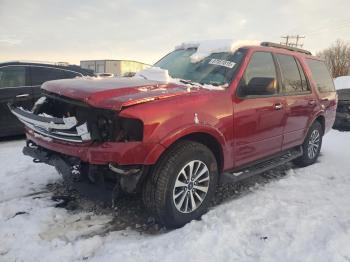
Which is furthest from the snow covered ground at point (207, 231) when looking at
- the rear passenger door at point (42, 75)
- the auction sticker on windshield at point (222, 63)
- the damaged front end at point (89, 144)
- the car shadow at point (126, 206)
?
the rear passenger door at point (42, 75)

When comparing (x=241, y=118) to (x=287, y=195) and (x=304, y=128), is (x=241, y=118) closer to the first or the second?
(x=287, y=195)

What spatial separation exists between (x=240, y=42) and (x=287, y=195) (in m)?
2.01

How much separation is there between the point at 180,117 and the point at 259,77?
1353mm

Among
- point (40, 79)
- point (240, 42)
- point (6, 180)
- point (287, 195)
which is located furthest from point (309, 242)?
point (40, 79)

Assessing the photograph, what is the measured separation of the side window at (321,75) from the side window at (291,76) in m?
0.49

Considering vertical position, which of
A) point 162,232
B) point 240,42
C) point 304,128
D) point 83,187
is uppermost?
point 240,42

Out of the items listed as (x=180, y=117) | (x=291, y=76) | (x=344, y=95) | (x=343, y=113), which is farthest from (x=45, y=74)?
(x=344, y=95)

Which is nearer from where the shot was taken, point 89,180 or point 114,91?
point 114,91

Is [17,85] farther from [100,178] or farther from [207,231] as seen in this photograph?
Answer: [207,231]

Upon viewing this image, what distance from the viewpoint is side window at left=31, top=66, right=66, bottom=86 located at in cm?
800

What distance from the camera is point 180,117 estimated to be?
3.48 meters

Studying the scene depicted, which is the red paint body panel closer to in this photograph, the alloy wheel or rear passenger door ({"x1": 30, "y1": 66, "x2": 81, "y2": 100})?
the alloy wheel

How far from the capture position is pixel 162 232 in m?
3.63

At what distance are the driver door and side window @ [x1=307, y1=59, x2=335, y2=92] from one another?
1412 mm
